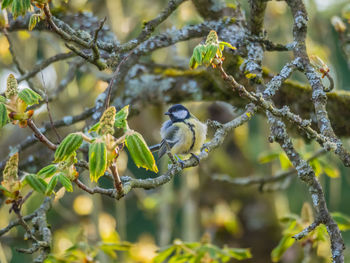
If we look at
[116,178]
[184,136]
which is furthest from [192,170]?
[116,178]

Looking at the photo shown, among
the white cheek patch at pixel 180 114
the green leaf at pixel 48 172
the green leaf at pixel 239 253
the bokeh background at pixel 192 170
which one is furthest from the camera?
the bokeh background at pixel 192 170

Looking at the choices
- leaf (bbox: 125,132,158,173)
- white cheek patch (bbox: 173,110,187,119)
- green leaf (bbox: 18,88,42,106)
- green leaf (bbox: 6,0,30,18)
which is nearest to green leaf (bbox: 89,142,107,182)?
leaf (bbox: 125,132,158,173)

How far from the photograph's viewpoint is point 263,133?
5309 mm

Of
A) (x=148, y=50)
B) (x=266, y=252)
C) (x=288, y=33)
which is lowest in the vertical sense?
(x=266, y=252)

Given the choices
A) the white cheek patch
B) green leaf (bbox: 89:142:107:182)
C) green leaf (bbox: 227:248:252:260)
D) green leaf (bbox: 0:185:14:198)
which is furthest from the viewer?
the white cheek patch

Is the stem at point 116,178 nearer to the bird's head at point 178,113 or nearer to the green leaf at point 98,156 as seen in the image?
the green leaf at point 98,156

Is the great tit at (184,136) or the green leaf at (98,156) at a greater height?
the great tit at (184,136)

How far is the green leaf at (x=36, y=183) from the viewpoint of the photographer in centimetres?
145

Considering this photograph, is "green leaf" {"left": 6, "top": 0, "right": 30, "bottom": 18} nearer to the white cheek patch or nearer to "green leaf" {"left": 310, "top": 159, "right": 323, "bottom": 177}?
the white cheek patch

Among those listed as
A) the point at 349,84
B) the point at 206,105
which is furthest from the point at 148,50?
the point at 349,84

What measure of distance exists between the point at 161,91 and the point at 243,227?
2458 mm

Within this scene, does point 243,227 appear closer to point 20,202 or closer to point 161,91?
point 161,91

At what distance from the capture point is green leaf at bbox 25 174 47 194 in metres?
1.45

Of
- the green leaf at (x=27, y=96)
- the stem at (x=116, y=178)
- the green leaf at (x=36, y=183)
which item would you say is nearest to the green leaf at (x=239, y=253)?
the stem at (x=116, y=178)
